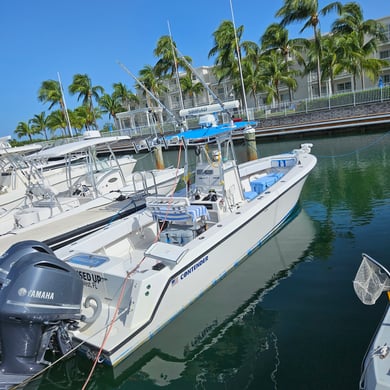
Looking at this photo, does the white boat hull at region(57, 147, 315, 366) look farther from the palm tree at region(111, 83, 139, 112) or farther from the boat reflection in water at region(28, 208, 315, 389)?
the palm tree at region(111, 83, 139, 112)

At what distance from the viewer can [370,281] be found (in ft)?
9.54

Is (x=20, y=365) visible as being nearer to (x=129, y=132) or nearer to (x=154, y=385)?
(x=154, y=385)

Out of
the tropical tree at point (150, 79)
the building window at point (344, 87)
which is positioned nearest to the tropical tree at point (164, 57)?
the tropical tree at point (150, 79)

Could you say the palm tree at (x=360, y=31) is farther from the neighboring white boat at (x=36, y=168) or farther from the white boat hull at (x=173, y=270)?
the white boat hull at (x=173, y=270)

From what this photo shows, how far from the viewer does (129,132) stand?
32844 mm

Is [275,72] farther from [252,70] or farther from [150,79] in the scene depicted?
[150,79]

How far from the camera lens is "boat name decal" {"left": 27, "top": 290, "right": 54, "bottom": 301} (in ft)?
11.4

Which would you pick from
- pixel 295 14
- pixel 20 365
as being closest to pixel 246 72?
pixel 295 14

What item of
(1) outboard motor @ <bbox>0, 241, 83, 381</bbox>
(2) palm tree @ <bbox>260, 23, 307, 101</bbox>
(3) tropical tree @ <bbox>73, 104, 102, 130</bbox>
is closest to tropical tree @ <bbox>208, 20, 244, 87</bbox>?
(2) palm tree @ <bbox>260, 23, 307, 101</bbox>

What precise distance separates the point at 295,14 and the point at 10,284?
3142 centimetres

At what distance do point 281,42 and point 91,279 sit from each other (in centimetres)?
3240

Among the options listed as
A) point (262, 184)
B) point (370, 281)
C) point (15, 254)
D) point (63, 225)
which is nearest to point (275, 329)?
point (370, 281)

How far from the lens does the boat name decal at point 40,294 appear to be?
3.48 meters

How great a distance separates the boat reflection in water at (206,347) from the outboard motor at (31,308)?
0.57 m
